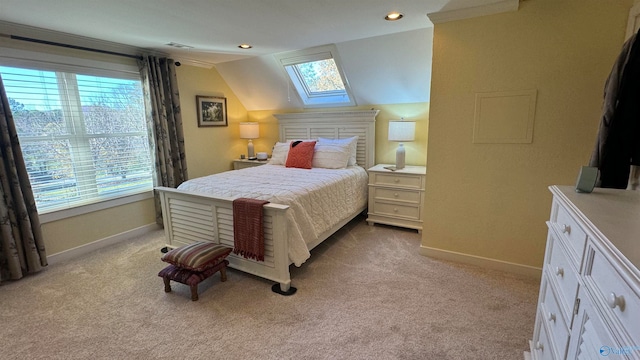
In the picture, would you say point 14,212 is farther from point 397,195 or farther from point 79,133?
point 397,195

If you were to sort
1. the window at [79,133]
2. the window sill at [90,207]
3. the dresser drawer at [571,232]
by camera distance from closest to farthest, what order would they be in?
the dresser drawer at [571,232]
the window at [79,133]
the window sill at [90,207]

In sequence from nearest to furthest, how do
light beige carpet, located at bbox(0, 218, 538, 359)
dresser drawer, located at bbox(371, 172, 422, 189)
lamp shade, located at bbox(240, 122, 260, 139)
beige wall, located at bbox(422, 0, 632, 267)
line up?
light beige carpet, located at bbox(0, 218, 538, 359) → beige wall, located at bbox(422, 0, 632, 267) → dresser drawer, located at bbox(371, 172, 422, 189) → lamp shade, located at bbox(240, 122, 260, 139)

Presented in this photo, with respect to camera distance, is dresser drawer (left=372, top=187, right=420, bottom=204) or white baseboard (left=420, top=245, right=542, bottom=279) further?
dresser drawer (left=372, top=187, right=420, bottom=204)

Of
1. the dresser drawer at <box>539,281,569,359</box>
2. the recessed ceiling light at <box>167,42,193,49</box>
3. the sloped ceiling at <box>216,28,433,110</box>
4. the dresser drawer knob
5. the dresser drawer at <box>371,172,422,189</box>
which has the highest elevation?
the recessed ceiling light at <box>167,42,193,49</box>

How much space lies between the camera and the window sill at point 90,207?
2.80m

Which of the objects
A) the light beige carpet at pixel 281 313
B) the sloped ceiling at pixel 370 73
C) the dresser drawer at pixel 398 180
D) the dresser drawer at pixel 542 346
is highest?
the sloped ceiling at pixel 370 73

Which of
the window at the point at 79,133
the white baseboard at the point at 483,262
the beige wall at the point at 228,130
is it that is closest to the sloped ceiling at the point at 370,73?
the beige wall at the point at 228,130

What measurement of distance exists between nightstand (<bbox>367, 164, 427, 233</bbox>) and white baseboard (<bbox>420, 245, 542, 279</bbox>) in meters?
0.61

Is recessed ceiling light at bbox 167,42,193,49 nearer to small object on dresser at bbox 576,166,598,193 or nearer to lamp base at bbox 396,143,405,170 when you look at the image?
lamp base at bbox 396,143,405,170

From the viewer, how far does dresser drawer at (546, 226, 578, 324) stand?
3.52 feet

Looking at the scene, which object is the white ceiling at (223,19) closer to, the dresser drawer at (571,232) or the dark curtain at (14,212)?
the dark curtain at (14,212)

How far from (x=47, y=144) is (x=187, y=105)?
1.65 metres

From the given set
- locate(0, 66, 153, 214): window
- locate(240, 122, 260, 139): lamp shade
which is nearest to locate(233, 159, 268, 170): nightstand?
locate(240, 122, 260, 139): lamp shade

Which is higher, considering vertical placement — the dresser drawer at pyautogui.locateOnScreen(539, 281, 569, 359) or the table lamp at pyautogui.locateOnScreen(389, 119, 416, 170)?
the table lamp at pyautogui.locateOnScreen(389, 119, 416, 170)
